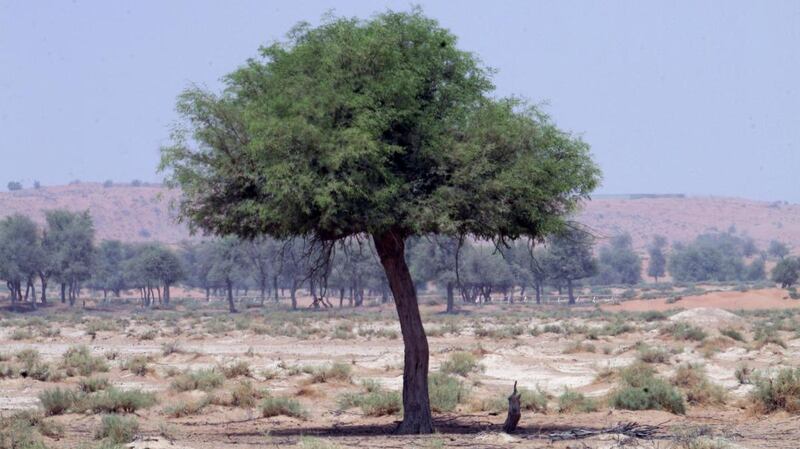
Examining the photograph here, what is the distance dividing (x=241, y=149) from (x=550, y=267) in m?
98.4

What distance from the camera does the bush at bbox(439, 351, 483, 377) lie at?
3303 cm

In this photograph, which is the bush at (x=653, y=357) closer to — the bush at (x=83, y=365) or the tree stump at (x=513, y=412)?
the bush at (x=83, y=365)

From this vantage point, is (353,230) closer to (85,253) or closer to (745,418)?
(745,418)

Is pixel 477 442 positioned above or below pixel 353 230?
below

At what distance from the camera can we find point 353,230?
17.7 meters

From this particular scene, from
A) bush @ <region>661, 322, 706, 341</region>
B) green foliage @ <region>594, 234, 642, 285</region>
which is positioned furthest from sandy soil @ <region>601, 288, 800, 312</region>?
green foliage @ <region>594, 234, 642, 285</region>

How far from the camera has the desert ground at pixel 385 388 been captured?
18203mm

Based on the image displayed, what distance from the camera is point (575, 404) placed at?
2441 cm

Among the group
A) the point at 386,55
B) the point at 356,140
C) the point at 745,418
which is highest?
the point at 386,55

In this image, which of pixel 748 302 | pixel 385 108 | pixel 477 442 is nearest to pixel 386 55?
pixel 385 108

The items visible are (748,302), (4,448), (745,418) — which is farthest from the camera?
(748,302)

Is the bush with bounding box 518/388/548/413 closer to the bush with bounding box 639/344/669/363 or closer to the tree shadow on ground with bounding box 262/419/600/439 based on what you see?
the tree shadow on ground with bounding box 262/419/600/439

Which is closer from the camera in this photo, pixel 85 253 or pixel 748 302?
pixel 748 302

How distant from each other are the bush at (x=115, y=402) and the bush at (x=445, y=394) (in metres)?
6.71
